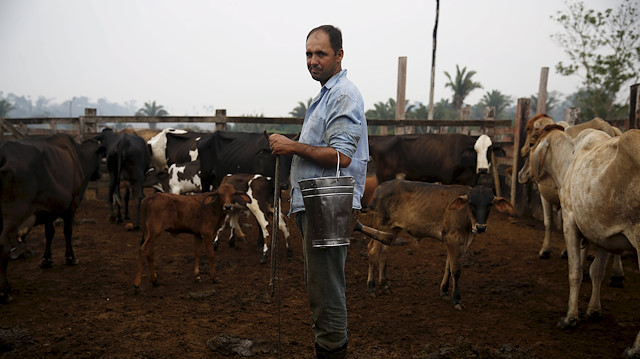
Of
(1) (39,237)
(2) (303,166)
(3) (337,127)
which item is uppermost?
(3) (337,127)

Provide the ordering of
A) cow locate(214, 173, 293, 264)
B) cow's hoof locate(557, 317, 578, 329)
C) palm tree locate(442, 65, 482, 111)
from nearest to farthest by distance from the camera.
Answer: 1. cow's hoof locate(557, 317, 578, 329)
2. cow locate(214, 173, 293, 264)
3. palm tree locate(442, 65, 482, 111)

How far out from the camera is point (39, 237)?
→ 8414 millimetres

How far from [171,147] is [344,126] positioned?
9.31 metres

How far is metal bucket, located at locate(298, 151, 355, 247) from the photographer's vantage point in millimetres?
2281

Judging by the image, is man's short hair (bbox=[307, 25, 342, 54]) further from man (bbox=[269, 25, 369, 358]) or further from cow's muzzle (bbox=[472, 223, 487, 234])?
cow's muzzle (bbox=[472, 223, 487, 234])

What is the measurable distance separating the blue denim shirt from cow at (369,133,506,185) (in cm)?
747

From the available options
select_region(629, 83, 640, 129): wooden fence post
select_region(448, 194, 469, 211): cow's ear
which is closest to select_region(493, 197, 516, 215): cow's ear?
select_region(448, 194, 469, 211): cow's ear

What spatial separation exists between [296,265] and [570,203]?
3835 mm

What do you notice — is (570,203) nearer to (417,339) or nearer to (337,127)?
(417,339)

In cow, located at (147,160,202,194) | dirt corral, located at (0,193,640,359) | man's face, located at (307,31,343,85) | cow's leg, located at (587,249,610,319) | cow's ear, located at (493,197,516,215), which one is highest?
man's face, located at (307,31,343,85)

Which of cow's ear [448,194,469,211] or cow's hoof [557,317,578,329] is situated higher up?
cow's ear [448,194,469,211]

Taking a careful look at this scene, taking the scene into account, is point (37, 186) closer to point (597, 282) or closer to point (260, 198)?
point (260, 198)

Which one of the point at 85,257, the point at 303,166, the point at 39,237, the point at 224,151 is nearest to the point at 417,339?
the point at 303,166

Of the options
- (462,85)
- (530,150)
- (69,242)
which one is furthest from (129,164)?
(462,85)
